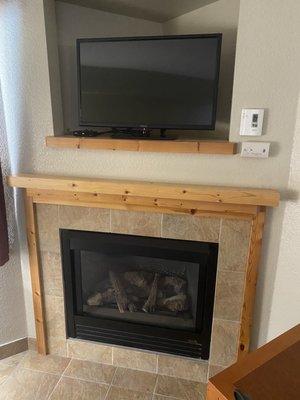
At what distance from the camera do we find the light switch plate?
1292 mm

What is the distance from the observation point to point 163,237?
1499mm

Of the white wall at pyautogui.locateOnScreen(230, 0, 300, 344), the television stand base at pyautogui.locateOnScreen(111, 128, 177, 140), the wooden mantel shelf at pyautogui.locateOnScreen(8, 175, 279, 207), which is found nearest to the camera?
the white wall at pyautogui.locateOnScreen(230, 0, 300, 344)

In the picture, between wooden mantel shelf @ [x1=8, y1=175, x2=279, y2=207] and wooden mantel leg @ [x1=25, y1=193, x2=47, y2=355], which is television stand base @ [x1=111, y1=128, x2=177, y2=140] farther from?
wooden mantel leg @ [x1=25, y1=193, x2=47, y2=355]

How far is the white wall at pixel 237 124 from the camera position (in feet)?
3.94

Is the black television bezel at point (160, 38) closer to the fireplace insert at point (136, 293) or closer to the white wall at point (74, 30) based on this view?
the white wall at point (74, 30)

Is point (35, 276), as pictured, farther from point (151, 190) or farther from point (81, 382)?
point (151, 190)

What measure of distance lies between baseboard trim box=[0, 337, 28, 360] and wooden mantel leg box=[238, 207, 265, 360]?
1.29 m

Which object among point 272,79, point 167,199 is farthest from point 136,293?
point 272,79

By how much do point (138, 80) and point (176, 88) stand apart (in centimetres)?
18

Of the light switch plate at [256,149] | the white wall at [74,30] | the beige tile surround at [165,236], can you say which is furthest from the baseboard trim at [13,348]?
the light switch plate at [256,149]

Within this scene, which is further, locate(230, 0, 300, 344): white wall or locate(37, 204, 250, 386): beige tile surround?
locate(37, 204, 250, 386): beige tile surround

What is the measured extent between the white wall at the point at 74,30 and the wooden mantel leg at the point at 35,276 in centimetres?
51

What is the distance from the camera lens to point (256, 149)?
1301 mm

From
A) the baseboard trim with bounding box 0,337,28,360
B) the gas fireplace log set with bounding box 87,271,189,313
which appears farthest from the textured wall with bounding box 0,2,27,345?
the gas fireplace log set with bounding box 87,271,189,313
